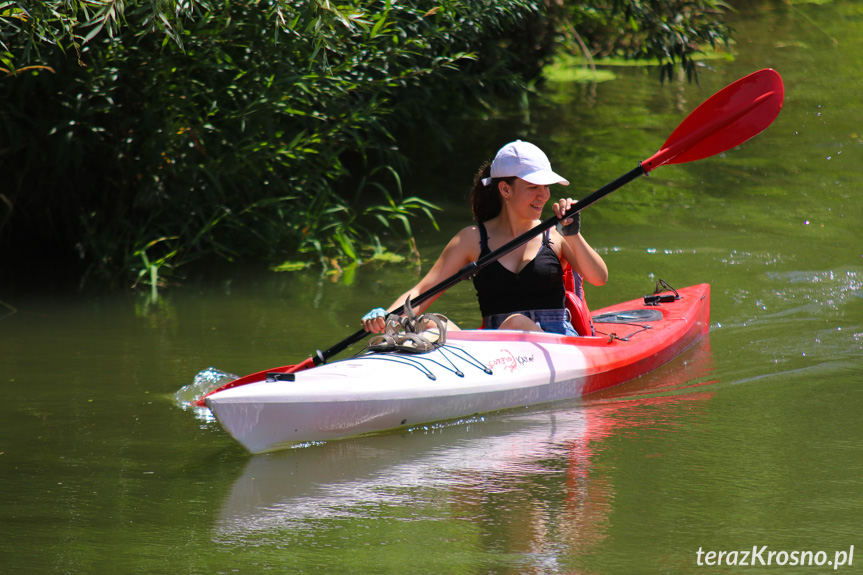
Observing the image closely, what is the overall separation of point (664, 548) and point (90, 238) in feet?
15.4

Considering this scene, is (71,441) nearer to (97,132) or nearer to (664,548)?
(664,548)

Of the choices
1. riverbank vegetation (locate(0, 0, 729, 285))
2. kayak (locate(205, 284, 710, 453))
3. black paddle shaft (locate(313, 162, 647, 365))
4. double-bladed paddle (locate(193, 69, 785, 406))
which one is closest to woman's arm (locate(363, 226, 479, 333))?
black paddle shaft (locate(313, 162, 647, 365))

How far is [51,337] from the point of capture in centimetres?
514

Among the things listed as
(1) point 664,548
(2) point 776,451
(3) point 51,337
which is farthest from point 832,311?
(3) point 51,337

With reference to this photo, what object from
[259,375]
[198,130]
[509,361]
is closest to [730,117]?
[509,361]

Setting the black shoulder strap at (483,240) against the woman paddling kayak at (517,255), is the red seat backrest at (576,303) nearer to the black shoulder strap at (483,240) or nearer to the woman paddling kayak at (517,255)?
the woman paddling kayak at (517,255)

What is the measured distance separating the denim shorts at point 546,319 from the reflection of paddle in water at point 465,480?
317 mm

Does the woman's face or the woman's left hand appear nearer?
the woman's left hand

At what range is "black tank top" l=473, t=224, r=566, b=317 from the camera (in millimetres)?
3908

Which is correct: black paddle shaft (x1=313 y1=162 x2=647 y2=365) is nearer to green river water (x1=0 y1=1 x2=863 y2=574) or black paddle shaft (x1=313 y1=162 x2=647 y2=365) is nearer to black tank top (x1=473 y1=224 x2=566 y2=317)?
black tank top (x1=473 y1=224 x2=566 y2=317)

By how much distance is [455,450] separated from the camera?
11.4 feet

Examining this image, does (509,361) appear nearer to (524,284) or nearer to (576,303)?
(524,284)

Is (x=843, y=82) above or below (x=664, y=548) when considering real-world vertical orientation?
above

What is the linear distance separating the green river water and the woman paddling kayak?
40 centimetres
